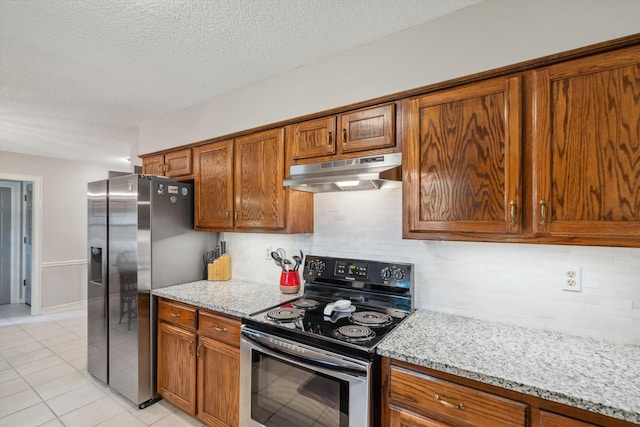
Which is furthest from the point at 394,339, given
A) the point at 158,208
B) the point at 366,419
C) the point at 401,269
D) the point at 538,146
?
the point at 158,208

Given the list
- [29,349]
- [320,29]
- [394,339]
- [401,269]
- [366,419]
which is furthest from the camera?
[29,349]

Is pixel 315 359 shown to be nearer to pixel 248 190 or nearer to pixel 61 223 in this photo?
pixel 248 190

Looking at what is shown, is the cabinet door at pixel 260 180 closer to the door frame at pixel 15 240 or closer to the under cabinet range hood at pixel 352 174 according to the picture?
the under cabinet range hood at pixel 352 174

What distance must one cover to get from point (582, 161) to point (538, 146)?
16cm

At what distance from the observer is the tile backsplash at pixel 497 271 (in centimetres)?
137

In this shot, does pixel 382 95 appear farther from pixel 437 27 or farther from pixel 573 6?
pixel 573 6

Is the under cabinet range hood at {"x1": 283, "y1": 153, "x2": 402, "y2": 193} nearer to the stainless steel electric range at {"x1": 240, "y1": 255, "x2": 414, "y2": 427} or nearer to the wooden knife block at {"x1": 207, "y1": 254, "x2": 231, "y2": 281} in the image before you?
the stainless steel electric range at {"x1": 240, "y1": 255, "x2": 414, "y2": 427}

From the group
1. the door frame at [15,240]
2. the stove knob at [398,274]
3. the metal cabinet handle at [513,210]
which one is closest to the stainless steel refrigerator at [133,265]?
the stove knob at [398,274]

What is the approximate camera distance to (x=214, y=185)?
98.7 inches

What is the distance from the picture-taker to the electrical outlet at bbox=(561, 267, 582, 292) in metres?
1.44

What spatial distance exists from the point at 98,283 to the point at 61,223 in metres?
3.05

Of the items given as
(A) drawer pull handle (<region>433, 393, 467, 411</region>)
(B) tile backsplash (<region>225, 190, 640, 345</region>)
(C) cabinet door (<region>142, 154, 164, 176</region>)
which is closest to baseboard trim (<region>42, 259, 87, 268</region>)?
(C) cabinet door (<region>142, 154, 164, 176</region>)

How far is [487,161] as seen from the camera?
1391 mm

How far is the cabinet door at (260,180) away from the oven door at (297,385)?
0.78 m
